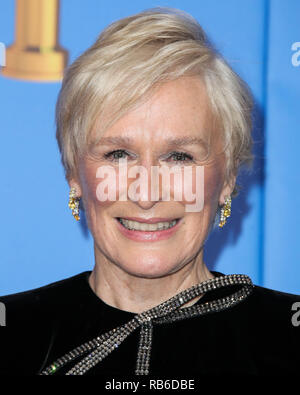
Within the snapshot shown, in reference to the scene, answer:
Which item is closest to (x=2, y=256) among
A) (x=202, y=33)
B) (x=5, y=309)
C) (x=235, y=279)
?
(x=5, y=309)

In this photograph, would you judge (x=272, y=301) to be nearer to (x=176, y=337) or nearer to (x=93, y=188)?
(x=176, y=337)

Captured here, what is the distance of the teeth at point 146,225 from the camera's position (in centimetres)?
158

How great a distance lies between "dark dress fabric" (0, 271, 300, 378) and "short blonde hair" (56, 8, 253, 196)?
35 cm

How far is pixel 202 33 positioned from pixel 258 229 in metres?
0.69

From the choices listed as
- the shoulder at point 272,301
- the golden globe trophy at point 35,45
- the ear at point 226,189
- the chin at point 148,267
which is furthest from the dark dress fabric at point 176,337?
the golden globe trophy at point 35,45

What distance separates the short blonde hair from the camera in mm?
1531

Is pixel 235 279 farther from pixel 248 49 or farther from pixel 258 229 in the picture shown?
pixel 248 49

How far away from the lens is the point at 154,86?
153 centimetres

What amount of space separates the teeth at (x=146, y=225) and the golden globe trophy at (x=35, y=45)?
61cm
